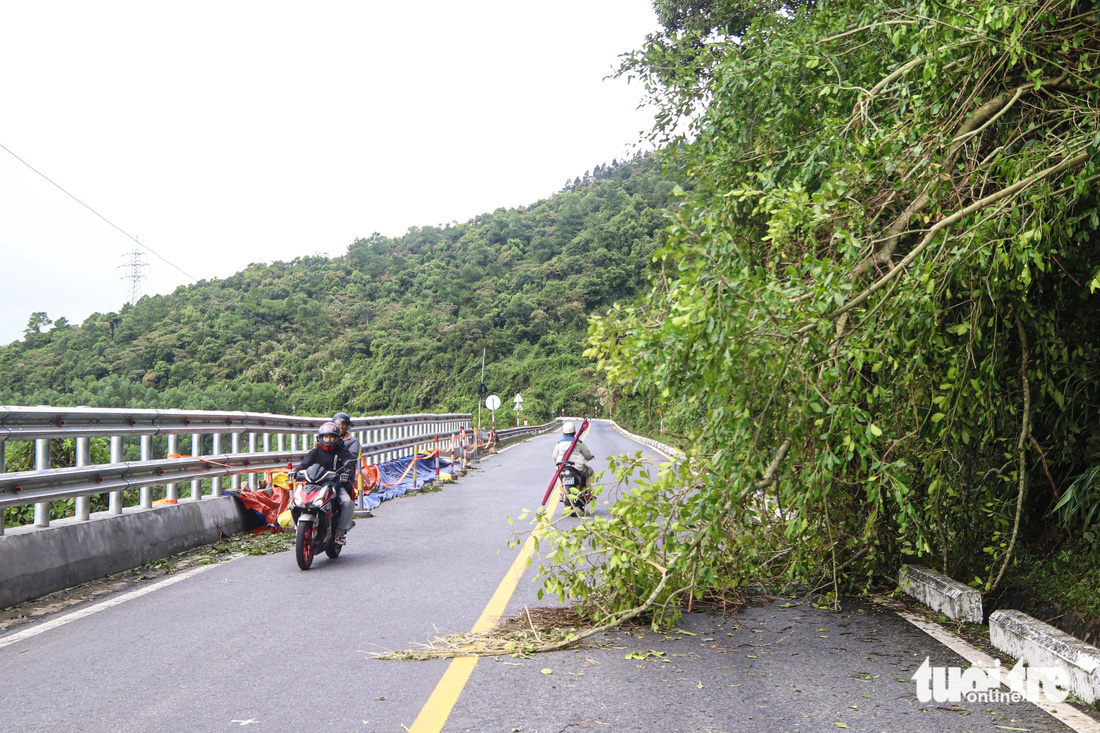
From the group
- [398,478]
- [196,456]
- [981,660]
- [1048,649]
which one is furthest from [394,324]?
[1048,649]

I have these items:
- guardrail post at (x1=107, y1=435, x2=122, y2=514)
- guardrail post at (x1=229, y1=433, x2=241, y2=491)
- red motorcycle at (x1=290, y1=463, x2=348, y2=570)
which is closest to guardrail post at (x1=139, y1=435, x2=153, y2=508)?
guardrail post at (x1=107, y1=435, x2=122, y2=514)

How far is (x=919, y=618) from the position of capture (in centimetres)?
585

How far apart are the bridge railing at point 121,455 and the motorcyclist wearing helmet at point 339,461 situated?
1616 millimetres

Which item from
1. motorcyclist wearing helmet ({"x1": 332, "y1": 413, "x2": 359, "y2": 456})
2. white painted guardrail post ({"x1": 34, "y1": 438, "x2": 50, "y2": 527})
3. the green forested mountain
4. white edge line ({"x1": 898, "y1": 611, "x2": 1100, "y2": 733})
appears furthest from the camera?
the green forested mountain

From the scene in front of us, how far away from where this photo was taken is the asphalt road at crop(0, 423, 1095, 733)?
154 inches

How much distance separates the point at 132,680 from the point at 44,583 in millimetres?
2841

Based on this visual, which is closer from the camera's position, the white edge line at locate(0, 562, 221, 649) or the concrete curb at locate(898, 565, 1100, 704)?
the concrete curb at locate(898, 565, 1100, 704)

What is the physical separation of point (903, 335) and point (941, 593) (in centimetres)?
206

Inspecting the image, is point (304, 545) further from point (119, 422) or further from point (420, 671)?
point (420, 671)

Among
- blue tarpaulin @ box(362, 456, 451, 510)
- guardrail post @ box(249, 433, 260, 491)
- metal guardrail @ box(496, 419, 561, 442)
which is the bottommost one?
metal guardrail @ box(496, 419, 561, 442)

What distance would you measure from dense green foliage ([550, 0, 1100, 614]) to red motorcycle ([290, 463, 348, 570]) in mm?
3396

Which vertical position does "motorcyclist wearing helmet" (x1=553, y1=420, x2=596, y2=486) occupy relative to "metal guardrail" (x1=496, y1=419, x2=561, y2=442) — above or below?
above

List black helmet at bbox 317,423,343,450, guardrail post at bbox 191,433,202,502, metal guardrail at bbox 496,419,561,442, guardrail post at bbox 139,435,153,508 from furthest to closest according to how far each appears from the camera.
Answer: metal guardrail at bbox 496,419,561,442 < guardrail post at bbox 191,433,202,502 < black helmet at bbox 317,423,343,450 < guardrail post at bbox 139,435,153,508

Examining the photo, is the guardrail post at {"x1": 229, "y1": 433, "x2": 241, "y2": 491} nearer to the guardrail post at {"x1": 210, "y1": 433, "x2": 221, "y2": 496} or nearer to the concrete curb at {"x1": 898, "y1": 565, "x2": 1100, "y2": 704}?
the guardrail post at {"x1": 210, "y1": 433, "x2": 221, "y2": 496}
